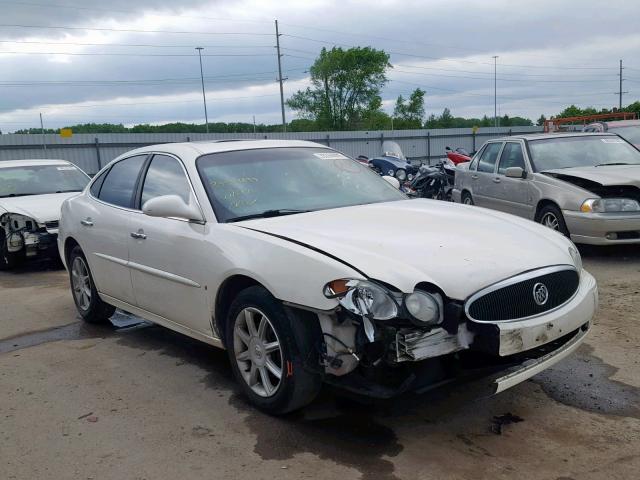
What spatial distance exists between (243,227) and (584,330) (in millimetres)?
2063

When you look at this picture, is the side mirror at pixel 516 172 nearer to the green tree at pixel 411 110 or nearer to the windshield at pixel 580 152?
the windshield at pixel 580 152

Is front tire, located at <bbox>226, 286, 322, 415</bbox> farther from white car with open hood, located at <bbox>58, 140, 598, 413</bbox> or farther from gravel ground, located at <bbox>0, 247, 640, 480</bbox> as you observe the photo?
gravel ground, located at <bbox>0, 247, 640, 480</bbox>

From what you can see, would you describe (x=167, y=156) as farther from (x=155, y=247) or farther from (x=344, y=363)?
(x=344, y=363)

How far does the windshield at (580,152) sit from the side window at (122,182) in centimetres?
569

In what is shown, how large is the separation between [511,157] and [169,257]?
6.62 m

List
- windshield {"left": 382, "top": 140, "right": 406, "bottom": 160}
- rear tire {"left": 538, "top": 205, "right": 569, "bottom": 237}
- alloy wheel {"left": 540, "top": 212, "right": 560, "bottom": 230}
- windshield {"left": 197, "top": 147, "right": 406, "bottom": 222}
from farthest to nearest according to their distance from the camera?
1. windshield {"left": 382, "top": 140, "right": 406, "bottom": 160}
2. alloy wheel {"left": 540, "top": 212, "right": 560, "bottom": 230}
3. rear tire {"left": 538, "top": 205, "right": 569, "bottom": 237}
4. windshield {"left": 197, "top": 147, "right": 406, "bottom": 222}

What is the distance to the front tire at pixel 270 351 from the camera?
133 inches

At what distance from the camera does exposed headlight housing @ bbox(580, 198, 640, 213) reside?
25.5 ft

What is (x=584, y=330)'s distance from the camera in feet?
12.2

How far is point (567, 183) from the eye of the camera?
8266 millimetres

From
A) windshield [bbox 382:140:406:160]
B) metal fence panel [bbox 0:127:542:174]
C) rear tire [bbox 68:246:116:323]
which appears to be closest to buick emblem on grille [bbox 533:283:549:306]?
rear tire [bbox 68:246:116:323]

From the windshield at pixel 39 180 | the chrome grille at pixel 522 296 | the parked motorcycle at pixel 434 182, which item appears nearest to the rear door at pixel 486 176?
the parked motorcycle at pixel 434 182

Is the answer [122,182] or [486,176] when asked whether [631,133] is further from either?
[122,182]

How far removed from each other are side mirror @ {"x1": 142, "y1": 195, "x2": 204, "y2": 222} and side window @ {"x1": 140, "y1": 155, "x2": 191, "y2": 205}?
24cm
